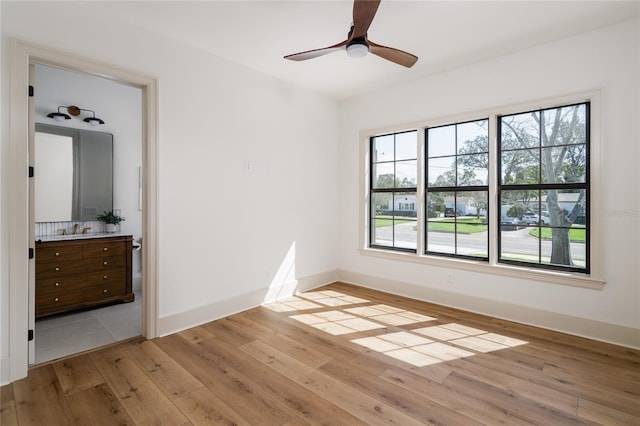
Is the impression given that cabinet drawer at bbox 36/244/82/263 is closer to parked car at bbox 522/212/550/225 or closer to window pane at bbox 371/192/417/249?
window pane at bbox 371/192/417/249

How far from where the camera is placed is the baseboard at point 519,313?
2.84 m

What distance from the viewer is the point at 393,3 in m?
2.53

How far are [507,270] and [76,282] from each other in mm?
4996

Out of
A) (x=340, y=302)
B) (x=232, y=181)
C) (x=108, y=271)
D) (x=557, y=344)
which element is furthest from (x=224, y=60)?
(x=557, y=344)

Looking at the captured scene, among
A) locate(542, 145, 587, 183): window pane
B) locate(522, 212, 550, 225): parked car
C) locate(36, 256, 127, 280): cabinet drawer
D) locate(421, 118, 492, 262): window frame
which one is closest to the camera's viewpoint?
locate(542, 145, 587, 183): window pane

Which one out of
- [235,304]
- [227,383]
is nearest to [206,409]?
[227,383]

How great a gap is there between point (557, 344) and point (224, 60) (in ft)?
14.8

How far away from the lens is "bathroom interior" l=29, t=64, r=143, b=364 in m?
3.42

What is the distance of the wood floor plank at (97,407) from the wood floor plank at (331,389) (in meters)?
1.00

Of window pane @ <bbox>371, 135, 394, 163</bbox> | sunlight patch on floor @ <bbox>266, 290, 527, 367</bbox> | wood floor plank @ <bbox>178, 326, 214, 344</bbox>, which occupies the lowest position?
wood floor plank @ <bbox>178, 326, 214, 344</bbox>

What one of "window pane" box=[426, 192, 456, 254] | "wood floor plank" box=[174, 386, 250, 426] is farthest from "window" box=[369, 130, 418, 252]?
"wood floor plank" box=[174, 386, 250, 426]

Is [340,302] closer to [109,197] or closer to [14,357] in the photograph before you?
[14,357]

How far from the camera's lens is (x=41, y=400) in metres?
2.05

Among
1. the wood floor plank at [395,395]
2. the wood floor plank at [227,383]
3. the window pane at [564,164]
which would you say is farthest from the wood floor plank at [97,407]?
the window pane at [564,164]
